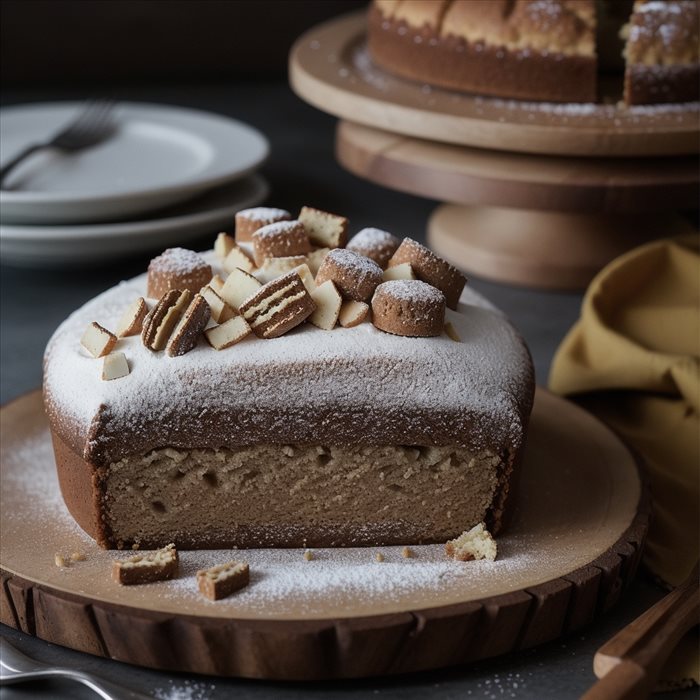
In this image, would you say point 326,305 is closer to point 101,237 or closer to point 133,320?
point 133,320

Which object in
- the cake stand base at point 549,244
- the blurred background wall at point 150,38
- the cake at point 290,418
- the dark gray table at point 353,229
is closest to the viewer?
the dark gray table at point 353,229

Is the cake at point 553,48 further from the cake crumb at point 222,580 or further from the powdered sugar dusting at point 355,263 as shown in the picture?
the cake crumb at point 222,580

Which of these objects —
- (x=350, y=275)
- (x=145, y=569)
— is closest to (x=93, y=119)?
(x=350, y=275)

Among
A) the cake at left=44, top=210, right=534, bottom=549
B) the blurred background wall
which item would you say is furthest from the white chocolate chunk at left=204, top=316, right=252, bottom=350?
the blurred background wall

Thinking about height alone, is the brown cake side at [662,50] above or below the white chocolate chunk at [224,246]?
above

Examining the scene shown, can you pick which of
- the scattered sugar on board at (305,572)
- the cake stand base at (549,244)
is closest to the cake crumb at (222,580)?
the scattered sugar on board at (305,572)

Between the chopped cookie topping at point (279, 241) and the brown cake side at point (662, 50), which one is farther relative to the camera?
the brown cake side at point (662, 50)

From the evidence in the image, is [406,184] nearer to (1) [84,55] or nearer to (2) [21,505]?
(2) [21,505]
